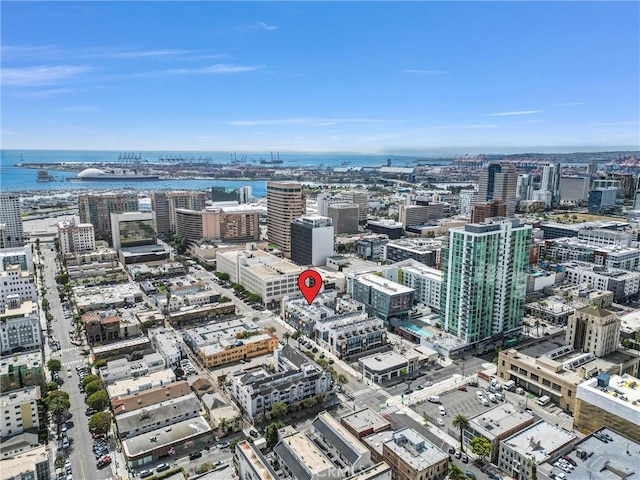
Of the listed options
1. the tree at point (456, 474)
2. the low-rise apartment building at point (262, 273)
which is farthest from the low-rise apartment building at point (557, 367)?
the low-rise apartment building at point (262, 273)

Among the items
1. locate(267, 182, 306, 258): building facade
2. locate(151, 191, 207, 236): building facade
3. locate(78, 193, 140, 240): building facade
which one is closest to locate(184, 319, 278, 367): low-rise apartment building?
locate(267, 182, 306, 258): building facade

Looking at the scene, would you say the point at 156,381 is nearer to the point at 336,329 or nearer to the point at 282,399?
the point at 282,399

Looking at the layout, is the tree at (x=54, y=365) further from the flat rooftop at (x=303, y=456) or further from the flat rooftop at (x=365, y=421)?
the flat rooftop at (x=365, y=421)

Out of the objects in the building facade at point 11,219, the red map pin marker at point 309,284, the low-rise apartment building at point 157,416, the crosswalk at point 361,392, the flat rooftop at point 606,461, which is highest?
the building facade at point 11,219

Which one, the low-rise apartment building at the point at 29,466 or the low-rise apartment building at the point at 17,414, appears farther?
the low-rise apartment building at the point at 17,414

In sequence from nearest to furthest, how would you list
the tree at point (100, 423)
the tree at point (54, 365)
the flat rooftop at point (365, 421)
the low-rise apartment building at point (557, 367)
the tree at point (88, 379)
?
the flat rooftop at point (365, 421) < the tree at point (100, 423) < the low-rise apartment building at point (557, 367) < the tree at point (88, 379) < the tree at point (54, 365)

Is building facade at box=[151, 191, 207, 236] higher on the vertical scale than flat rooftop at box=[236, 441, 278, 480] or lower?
higher

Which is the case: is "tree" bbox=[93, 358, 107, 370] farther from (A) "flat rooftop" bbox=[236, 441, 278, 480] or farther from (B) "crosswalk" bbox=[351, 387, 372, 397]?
(B) "crosswalk" bbox=[351, 387, 372, 397]
